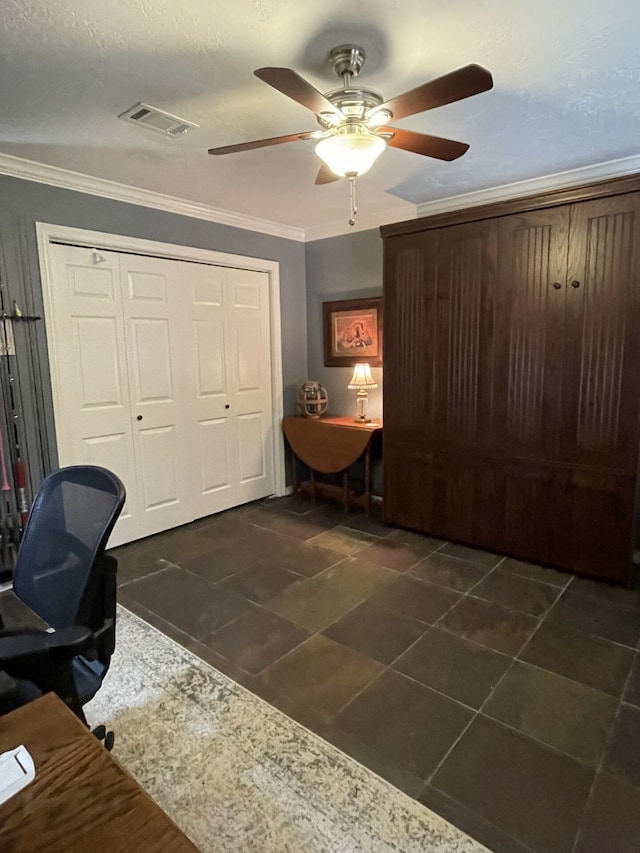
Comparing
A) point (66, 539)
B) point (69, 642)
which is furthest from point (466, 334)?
point (69, 642)

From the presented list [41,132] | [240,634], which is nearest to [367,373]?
[240,634]

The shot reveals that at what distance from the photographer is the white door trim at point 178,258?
9.41 ft

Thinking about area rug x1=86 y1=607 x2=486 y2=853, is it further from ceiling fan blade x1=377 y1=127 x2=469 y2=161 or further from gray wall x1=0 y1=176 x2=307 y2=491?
ceiling fan blade x1=377 y1=127 x2=469 y2=161

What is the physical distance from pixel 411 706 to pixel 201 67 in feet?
8.22

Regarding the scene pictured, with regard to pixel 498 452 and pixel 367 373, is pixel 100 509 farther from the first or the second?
pixel 367 373

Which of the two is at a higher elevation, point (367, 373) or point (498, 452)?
point (367, 373)

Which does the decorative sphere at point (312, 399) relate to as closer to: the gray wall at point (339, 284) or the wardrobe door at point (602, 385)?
the gray wall at point (339, 284)

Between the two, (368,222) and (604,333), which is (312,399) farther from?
(604,333)

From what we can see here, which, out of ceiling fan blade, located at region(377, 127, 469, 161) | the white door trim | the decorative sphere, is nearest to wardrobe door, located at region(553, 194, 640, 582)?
ceiling fan blade, located at region(377, 127, 469, 161)

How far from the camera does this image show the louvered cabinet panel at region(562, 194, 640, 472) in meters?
2.51

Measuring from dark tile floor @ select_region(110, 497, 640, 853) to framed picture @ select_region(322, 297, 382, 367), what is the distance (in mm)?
1516

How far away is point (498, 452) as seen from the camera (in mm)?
3049

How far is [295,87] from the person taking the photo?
1.46 metres

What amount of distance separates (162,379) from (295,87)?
2407 millimetres
